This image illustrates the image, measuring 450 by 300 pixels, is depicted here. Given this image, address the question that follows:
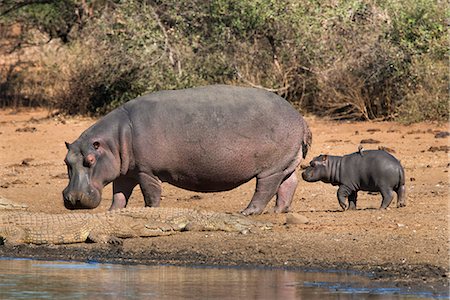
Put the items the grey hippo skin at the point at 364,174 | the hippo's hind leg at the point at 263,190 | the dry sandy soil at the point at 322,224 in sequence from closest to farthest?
the dry sandy soil at the point at 322,224 < the hippo's hind leg at the point at 263,190 < the grey hippo skin at the point at 364,174

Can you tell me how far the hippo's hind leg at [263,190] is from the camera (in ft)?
38.0

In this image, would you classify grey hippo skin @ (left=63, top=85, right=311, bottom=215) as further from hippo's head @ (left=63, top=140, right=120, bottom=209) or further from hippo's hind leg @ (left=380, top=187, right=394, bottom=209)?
hippo's hind leg @ (left=380, top=187, right=394, bottom=209)

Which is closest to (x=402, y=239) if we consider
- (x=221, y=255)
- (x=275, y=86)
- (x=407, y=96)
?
(x=221, y=255)

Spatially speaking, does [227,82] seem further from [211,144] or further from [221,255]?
[221,255]

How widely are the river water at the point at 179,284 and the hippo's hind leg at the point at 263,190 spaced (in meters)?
2.29

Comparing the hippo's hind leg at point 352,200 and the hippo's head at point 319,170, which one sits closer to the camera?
the hippo's hind leg at point 352,200

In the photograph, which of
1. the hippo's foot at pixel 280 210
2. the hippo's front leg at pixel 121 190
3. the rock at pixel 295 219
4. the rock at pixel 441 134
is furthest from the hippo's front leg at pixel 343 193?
the rock at pixel 441 134

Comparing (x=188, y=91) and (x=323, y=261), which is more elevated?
(x=188, y=91)

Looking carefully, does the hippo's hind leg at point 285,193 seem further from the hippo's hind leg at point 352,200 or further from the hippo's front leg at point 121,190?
the hippo's front leg at point 121,190

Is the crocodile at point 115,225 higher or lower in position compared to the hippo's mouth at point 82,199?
lower

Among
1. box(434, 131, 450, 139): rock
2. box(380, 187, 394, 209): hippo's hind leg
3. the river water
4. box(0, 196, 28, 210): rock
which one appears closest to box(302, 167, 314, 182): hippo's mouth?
box(380, 187, 394, 209): hippo's hind leg

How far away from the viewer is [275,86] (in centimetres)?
1864

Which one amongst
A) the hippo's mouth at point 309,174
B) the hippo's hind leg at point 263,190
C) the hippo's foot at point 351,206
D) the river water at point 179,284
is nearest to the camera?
the river water at point 179,284

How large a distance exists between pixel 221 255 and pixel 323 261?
911 mm
